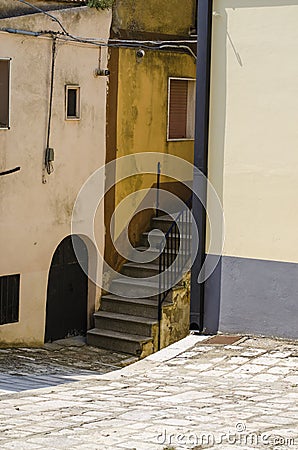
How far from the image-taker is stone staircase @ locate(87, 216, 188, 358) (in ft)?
47.5

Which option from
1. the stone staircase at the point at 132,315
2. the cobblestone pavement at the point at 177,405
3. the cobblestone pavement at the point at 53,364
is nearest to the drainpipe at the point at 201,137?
the cobblestone pavement at the point at 177,405

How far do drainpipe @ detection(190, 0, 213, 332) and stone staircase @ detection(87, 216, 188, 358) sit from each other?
3.52m

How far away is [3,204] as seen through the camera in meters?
13.5

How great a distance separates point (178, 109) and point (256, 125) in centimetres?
668

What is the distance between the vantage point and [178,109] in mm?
17000

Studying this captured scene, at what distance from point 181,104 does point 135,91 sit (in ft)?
5.03

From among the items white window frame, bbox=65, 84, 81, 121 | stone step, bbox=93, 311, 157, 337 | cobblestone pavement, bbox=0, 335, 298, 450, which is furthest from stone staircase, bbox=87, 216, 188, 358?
cobblestone pavement, bbox=0, 335, 298, 450

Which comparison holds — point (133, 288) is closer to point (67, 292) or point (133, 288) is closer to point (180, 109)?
point (67, 292)

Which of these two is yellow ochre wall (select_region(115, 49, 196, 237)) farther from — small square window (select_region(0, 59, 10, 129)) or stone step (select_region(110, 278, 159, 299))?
small square window (select_region(0, 59, 10, 129))

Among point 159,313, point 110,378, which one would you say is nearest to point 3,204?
point 159,313

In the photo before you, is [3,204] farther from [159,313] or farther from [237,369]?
[237,369]

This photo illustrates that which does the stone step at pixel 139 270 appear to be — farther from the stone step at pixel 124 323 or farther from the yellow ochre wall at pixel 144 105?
the stone step at pixel 124 323

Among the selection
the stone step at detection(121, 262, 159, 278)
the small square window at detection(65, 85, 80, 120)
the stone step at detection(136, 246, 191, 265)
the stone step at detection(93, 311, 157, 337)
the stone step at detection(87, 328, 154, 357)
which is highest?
the small square window at detection(65, 85, 80, 120)

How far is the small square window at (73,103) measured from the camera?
14.6 m
